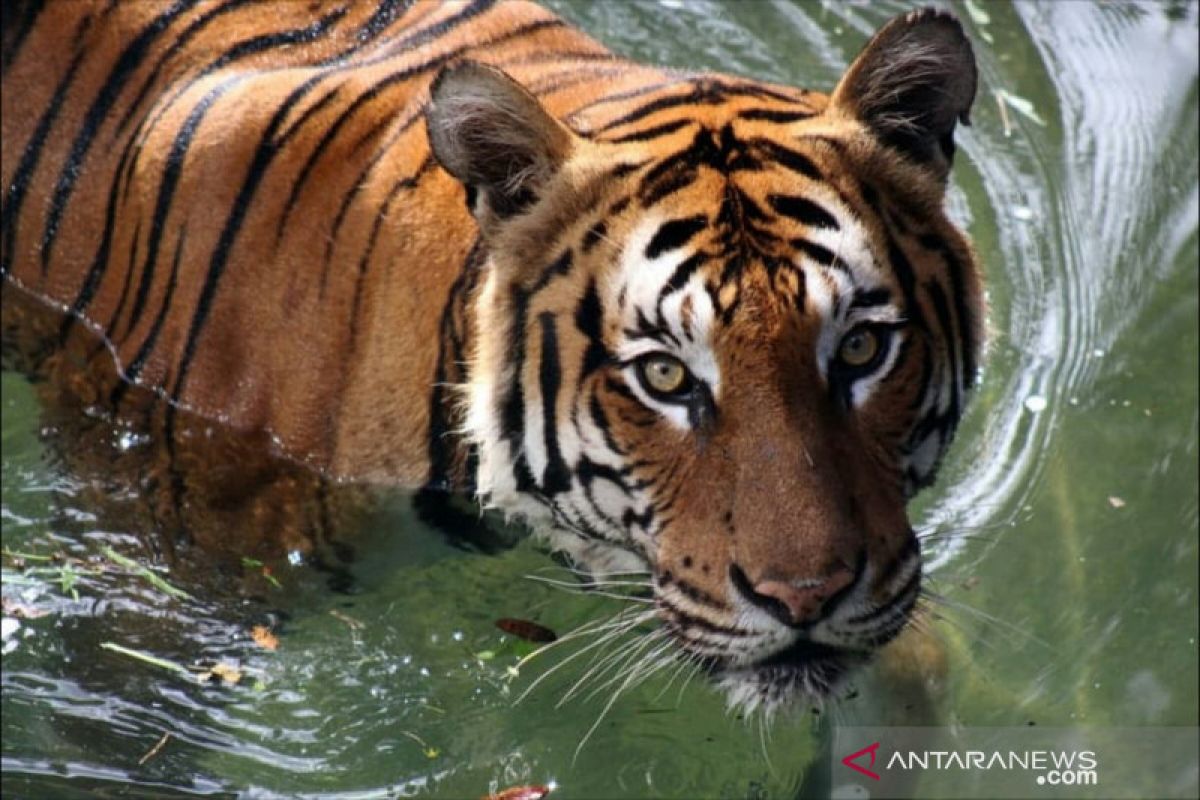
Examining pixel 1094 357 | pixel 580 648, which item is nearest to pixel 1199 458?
pixel 1094 357

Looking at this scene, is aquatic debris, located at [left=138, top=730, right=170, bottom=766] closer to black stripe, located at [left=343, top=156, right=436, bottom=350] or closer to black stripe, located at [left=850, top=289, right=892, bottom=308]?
black stripe, located at [left=343, top=156, right=436, bottom=350]

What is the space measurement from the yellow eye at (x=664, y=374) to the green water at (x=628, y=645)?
0.57 m

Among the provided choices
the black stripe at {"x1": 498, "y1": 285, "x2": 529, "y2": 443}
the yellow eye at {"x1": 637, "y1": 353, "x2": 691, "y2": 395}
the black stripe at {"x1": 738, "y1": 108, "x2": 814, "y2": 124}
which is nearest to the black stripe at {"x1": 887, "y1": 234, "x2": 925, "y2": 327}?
the black stripe at {"x1": 738, "y1": 108, "x2": 814, "y2": 124}

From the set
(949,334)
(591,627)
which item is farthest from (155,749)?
(949,334)

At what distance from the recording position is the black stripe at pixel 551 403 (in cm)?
262

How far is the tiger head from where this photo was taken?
91.7 inches

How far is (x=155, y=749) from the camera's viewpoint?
2.99 meters

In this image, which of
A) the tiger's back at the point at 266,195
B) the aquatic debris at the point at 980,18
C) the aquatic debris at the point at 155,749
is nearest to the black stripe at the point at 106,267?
the tiger's back at the point at 266,195

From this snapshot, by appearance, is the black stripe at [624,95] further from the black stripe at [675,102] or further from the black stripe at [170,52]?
the black stripe at [170,52]

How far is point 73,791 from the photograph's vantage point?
2928 millimetres

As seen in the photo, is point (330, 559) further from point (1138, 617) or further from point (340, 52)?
point (1138, 617)

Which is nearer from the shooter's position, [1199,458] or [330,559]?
[330,559]

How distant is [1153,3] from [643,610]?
2841mm

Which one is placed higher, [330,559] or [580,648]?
[330,559]
